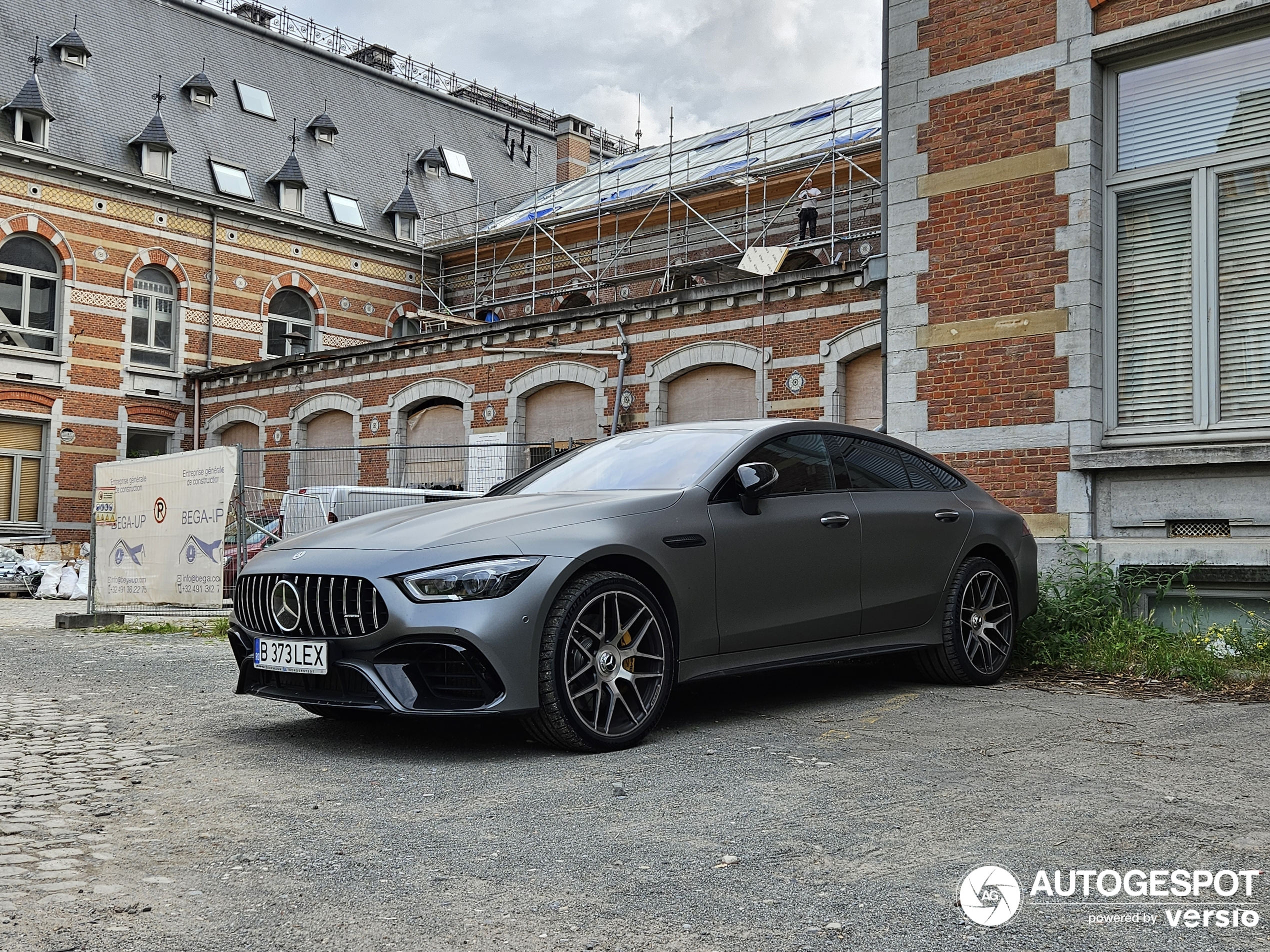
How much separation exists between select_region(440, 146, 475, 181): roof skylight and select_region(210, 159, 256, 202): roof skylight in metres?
8.18

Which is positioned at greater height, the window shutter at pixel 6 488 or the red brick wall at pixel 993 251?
the red brick wall at pixel 993 251

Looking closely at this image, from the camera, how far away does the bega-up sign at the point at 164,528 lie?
1184cm

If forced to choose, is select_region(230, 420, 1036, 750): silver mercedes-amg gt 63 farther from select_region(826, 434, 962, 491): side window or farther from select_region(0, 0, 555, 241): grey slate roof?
select_region(0, 0, 555, 241): grey slate roof

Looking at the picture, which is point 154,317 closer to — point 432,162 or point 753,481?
point 432,162

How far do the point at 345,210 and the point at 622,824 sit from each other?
116 ft

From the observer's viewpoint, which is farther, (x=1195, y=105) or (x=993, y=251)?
(x=993, y=251)

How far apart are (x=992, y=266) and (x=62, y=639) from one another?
9048mm

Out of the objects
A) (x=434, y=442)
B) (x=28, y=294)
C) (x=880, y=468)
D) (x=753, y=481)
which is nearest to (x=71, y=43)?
(x=28, y=294)

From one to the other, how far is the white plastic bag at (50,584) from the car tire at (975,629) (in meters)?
19.5

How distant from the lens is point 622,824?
3.88 meters

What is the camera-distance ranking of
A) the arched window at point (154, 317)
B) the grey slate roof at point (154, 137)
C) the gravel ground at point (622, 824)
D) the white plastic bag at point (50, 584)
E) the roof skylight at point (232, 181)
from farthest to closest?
1. the roof skylight at point (232, 181)
2. the arched window at point (154, 317)
3. the grey slate roof at point (154, 137)
4. the white plastic bag at point (50, 584)
5. the gravel ground at point (622, 824)

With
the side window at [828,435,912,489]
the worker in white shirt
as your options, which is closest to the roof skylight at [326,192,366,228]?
the worker in white shirt

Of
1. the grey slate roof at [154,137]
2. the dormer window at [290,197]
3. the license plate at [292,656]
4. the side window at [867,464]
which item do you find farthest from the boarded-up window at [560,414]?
the license plate at [292,656]

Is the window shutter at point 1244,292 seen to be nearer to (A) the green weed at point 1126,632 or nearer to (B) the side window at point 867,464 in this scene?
(A) the green weed at point 1126,632
